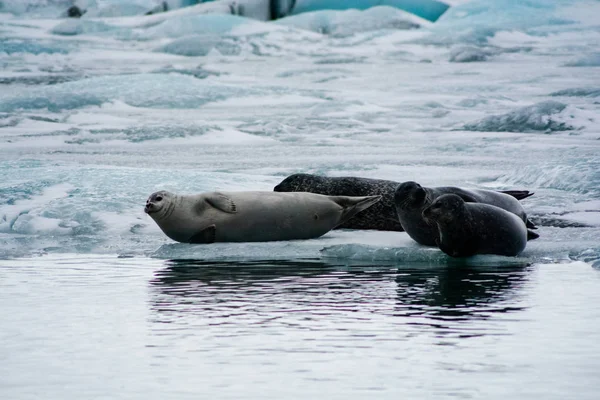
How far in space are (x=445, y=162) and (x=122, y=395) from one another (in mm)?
8766

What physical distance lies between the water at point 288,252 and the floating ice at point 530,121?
0.04 metres

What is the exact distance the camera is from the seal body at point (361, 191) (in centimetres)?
709

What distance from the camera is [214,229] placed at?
6223 millimetres

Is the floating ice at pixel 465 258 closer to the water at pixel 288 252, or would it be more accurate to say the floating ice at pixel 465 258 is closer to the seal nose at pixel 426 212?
the water at pixel 288 252

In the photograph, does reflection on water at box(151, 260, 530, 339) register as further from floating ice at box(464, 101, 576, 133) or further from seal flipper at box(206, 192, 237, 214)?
floating ice at box(464, 101, 576, 133)

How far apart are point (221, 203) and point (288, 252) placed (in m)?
0.54

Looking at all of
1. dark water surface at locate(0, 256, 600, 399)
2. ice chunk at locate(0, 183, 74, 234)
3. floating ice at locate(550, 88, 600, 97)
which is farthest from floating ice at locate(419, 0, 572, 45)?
dark water surface at locate(0, 256, 600, 399)

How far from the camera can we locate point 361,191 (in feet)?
24.0

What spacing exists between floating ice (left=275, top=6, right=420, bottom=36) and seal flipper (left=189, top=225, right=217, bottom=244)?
20617mm

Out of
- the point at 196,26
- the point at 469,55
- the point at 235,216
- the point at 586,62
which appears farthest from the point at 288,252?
the point at 196,26

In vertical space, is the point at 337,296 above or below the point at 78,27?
below

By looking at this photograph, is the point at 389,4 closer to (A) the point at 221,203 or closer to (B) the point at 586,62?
(B) the point at 586,62

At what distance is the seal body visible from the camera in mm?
7090

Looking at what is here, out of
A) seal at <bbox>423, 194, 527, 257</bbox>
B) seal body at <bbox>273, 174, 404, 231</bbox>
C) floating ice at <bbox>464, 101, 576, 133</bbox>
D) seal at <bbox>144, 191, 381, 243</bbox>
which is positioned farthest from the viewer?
floating ice at <bbox>464, 101, 576, 133</bbox>
